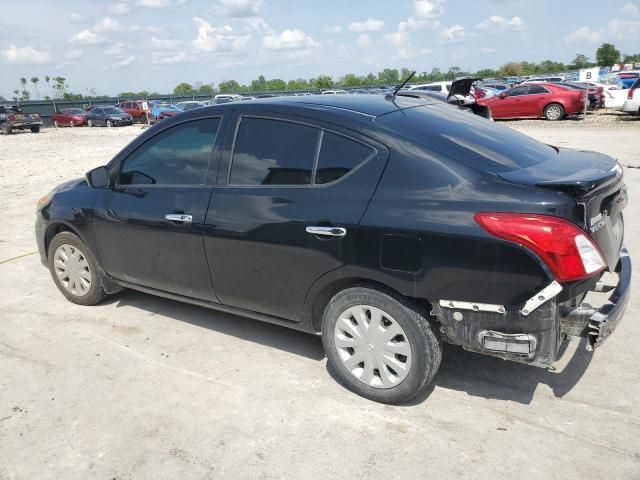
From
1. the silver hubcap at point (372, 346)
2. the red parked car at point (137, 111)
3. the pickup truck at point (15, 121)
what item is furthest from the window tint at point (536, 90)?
the pickup truck at point (15, 121)

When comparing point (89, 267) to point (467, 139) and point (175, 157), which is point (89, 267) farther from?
point (467, 139)

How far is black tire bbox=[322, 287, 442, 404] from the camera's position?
295 cm

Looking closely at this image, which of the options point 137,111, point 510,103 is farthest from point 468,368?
point 137,111

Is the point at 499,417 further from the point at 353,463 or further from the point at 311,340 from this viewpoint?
the point at 311,340

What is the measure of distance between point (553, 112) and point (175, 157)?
21861 mm

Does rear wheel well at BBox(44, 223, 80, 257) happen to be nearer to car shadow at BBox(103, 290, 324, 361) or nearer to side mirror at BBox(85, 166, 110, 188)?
side mirror at BBox(85, 166, 110, 188)

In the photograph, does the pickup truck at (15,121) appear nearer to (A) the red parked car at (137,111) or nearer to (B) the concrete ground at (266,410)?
(A) the red parked car at (137,111)

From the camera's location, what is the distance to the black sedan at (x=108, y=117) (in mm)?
34731

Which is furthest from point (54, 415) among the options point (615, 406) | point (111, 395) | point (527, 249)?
point (615, 406)

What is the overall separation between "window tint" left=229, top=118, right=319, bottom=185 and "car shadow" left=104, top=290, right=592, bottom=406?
50.7 inches

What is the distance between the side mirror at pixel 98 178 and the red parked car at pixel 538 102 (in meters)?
20.0

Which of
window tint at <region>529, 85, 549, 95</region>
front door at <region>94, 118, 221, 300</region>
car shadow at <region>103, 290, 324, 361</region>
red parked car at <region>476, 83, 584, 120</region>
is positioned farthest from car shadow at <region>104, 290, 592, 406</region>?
window tint at <region>529, 85, 549, 95</region>

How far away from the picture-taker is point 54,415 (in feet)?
10.7

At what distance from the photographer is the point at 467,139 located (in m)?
3.25
